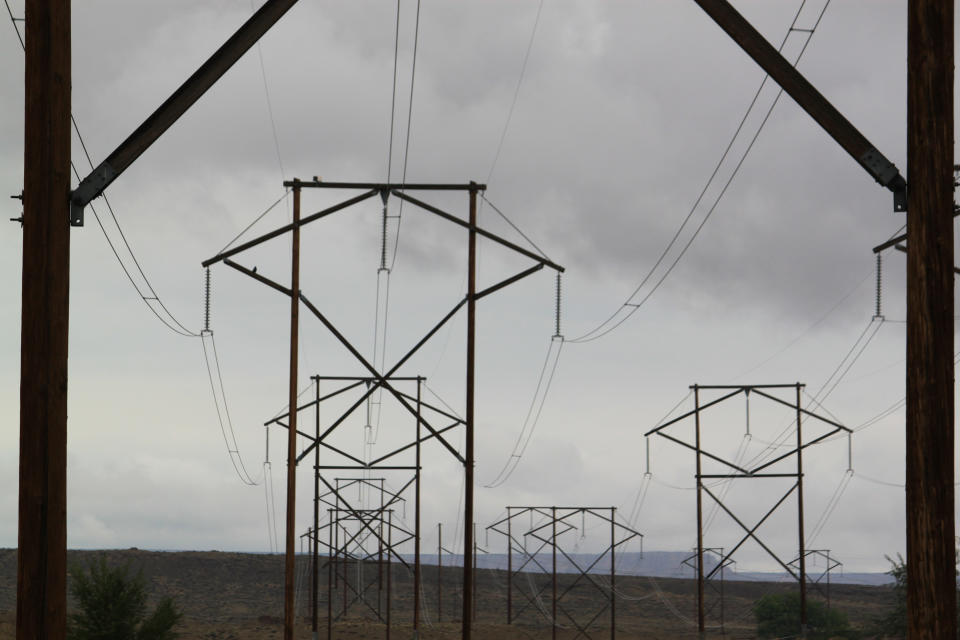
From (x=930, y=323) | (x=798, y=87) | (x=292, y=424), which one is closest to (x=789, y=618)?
(x=292, y=424)

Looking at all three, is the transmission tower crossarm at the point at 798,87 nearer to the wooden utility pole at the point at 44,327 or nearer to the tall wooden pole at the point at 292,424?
the wooden utility pole at the point at 44,327

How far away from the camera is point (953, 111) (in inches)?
394

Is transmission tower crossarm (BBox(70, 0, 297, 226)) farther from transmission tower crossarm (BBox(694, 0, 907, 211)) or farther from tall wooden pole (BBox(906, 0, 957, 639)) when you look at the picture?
tall wooden pole (BBox(906, 0, 957, 639))

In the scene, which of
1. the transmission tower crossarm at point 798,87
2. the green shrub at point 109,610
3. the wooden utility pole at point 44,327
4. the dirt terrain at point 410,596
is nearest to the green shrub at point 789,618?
the dirt terrain at point 410,596

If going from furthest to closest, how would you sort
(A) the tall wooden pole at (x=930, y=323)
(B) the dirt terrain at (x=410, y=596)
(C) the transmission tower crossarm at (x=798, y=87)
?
(B) the dirt terrain at (x=410, y=596), (C) the transmission tower crossarm at (x=798, y=87), (A) the tall wooden pole at (x=930, y=323)

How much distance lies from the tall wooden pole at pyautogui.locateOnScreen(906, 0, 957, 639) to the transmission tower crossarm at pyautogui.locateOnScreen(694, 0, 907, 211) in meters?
0.38

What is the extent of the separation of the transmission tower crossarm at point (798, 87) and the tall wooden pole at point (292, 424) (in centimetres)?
1356

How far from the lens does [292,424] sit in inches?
972

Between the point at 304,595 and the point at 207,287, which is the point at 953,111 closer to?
the point at 207,287

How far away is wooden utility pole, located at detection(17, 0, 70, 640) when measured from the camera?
32.7 ft

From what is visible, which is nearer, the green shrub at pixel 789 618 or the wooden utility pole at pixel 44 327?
the wooden utility pole at pixel 44 327

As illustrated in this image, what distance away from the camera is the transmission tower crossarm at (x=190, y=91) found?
1090cm

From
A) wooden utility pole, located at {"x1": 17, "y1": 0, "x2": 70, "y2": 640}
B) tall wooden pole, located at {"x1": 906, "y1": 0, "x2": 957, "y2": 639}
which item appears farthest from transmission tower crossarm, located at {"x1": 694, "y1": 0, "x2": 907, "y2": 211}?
wooden utility pole, located at {"x1": 17, "y1": 0, "x2": 70, "y2": 640}

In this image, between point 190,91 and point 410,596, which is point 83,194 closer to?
point 190,91
